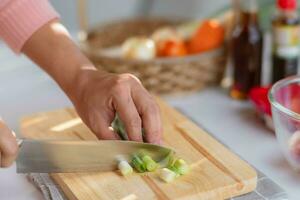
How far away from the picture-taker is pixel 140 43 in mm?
1304

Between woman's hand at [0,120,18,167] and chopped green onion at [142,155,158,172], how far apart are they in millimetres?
191

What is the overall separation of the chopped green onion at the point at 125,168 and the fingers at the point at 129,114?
0.04 meters

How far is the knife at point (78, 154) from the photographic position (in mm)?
960

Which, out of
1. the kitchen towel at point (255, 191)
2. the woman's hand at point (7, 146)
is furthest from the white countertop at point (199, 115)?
the woman's hand at point (7, 146)

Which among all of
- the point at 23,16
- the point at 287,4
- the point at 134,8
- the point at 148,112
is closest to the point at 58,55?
the point at 23,16

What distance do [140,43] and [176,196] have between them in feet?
1.51

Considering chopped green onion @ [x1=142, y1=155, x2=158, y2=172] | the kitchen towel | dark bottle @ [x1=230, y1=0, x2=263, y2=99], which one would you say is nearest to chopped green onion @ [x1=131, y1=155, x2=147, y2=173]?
chopped green onion @ [x1=142, y1=155, x2=158, y2=172]

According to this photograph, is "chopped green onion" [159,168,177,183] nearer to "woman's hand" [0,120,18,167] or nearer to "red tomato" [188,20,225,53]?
"woman's hand" [0,120,18,167]

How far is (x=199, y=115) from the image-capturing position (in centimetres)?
125

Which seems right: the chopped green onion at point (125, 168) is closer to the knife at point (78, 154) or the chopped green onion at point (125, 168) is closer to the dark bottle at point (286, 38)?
the knife at point (78, 154)

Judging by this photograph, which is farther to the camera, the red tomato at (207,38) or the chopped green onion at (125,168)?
the red tomato at (207,38)

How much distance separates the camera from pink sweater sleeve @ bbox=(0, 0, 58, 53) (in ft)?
3.60

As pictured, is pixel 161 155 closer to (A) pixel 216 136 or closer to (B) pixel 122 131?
(B) pixel 122 131

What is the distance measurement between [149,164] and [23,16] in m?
0.34
